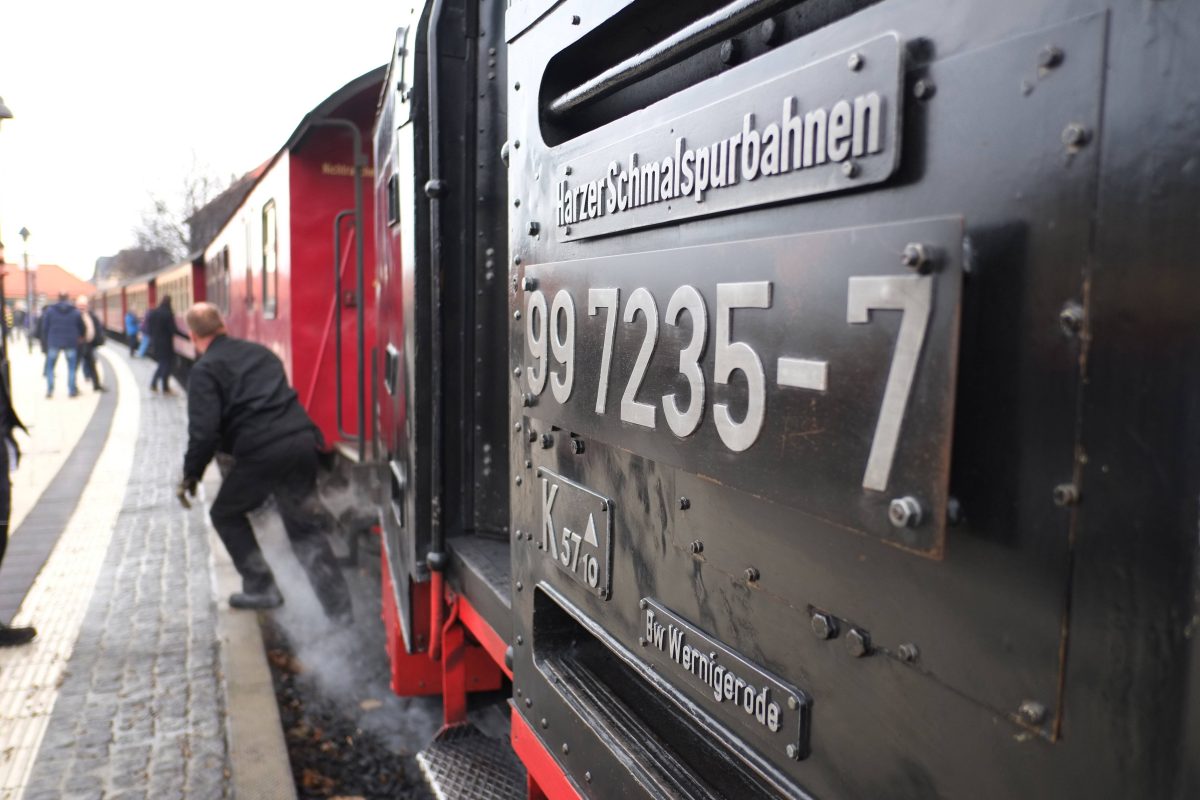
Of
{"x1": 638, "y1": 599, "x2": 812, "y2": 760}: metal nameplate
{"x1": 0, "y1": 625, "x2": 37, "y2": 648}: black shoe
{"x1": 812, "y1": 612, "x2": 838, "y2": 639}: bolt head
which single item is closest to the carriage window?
{"x1": 0, "y1": 625, "x2": 37, "y2": 648}: black shoe

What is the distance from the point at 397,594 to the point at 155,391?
15146mm

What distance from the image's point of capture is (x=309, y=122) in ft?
18.2

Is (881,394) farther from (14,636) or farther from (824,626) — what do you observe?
(14,636)

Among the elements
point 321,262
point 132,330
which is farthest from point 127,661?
point 132,330

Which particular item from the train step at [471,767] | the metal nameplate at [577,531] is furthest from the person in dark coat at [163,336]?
the metal nameplate at [577,531]

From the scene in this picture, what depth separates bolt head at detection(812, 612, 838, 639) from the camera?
0.95m

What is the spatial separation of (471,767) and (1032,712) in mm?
2066

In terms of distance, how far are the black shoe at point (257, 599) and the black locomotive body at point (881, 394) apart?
3.69 metres

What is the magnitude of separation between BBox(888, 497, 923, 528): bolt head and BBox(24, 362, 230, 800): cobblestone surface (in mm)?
3008

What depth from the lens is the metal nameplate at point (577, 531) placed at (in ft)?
4.85

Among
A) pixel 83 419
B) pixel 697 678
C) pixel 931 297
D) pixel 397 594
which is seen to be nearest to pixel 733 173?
pixel 931 297

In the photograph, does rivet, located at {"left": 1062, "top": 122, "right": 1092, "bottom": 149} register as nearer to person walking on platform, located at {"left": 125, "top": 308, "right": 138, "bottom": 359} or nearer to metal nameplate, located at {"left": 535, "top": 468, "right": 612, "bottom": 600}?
metal nameplate, located at {"left": 535, "top": 468, "right": 612, "bottom": 600}

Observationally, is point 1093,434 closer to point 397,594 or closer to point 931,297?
point 931,297

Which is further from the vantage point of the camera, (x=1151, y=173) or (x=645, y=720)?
(x=645, y=720)
